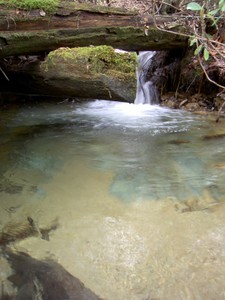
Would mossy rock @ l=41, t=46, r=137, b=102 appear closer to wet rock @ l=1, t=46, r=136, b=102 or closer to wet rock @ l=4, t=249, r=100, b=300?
wet rock @ l=1, t=46, r=136, b=102

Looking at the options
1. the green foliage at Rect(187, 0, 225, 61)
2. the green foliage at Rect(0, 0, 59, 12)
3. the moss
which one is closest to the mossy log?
the green foliage at Rect(0, 0, 59, 12)

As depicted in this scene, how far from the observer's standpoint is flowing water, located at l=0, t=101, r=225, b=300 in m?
2.28

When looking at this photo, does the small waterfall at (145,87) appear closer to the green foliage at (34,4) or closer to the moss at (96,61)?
the moss at (96,61)

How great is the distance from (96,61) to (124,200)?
2.22 meters

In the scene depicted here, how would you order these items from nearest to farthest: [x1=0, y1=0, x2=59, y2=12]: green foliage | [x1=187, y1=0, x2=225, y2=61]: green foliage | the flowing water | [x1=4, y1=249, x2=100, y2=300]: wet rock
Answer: [x1=4, y1=249, x2=100, y2=300]: wet rock, the flowing water, [x1=187, y1=0, x2=225, y2=61]: green foliage, [x1=0, y1=0, x2=59, y2=12]: green foliage

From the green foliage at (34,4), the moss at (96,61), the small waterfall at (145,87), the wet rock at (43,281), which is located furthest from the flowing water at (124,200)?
the green foliage at (34,4)

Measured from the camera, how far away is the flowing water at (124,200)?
2283 millimetres

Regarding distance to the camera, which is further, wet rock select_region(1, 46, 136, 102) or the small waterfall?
the small waterfall

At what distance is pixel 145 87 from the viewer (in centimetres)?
703

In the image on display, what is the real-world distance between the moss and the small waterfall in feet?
7.41

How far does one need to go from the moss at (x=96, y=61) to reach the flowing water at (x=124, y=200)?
992mm

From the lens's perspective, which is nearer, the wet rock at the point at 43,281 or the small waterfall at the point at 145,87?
the wet rock at the point at 43,281

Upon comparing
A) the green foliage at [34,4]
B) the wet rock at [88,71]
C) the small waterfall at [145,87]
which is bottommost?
the small waterfall at [145,87]

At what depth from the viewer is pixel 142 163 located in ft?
13.5
